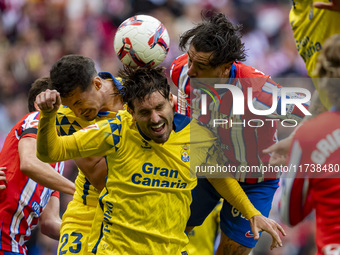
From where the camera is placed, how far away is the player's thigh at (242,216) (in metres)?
5.53

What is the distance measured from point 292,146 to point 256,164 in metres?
2.13

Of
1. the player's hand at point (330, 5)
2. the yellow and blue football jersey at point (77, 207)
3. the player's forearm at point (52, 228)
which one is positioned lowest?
the player's forearm at point (52, 228)

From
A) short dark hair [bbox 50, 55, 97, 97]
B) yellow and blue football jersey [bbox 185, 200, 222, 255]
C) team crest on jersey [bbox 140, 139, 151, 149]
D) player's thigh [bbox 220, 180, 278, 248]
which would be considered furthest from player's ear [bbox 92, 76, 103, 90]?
yellow and blue football jersey [bbox 185, 200, 222, 255]

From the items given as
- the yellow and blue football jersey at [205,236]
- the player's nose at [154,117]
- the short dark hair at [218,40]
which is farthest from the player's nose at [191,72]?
the yellow and blue football jersey at [205,236]

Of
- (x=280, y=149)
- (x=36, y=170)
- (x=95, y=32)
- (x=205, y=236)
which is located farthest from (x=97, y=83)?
(x=95, y=32)

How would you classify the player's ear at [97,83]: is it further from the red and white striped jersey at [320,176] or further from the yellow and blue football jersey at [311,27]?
the red and white striped jersey at [320,176]

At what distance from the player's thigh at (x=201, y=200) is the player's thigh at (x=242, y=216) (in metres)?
0.17

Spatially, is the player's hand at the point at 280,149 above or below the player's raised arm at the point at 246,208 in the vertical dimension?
above

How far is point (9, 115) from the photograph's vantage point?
1020 centimetres

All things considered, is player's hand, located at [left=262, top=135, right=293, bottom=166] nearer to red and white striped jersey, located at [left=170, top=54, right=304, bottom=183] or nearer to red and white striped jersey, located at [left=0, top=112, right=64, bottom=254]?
red and white striped jersey, located at [left=170, top=54, right=304, bottom=183]

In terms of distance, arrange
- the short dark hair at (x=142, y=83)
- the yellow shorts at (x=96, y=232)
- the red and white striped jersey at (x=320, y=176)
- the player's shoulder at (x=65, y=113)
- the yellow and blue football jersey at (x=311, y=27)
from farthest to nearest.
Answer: the player's shoulder at (x=65, y=113) → the yellow shorts at (x=96, y=232) → the short dark hair at (x=142, y=83) → the yellow and blue football jersey at (x=311, y=27) → the red and white striped jersey at (x=320, y=176)

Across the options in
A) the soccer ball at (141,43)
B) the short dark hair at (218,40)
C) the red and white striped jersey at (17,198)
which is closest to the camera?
the soccer ball at (141,43)

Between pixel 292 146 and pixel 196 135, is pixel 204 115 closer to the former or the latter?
pixel 196 135

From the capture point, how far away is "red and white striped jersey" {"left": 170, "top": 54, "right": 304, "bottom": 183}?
5062 millimetres
